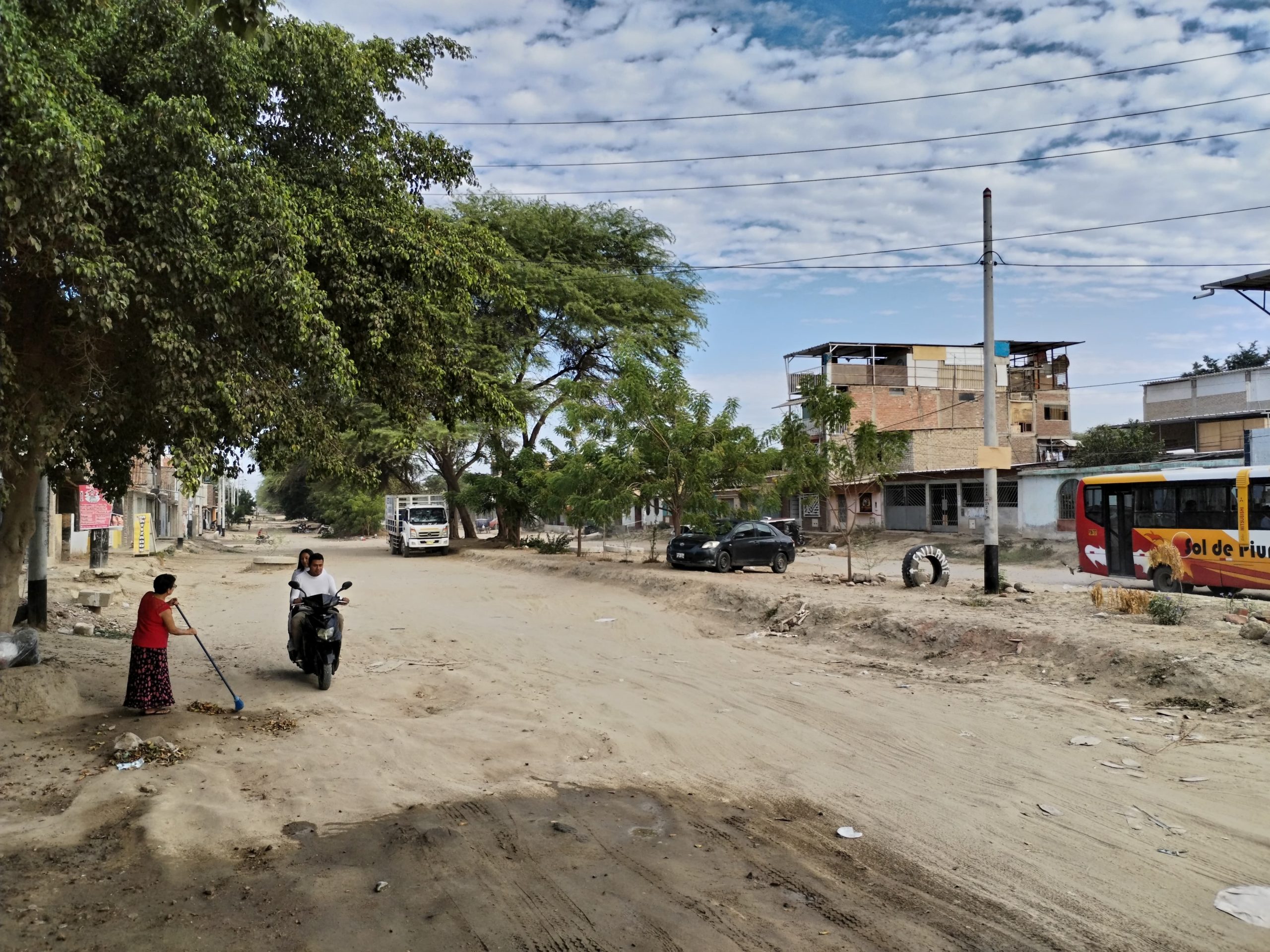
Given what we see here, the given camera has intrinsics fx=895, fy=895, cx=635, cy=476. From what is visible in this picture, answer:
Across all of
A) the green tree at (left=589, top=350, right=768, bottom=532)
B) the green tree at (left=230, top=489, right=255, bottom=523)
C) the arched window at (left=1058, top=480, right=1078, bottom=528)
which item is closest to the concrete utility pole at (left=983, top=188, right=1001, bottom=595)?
the green tree at (left=589, top=350, right=768, bottom=532)

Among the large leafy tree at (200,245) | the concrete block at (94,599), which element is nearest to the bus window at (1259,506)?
the large leafy tree at (200,245)

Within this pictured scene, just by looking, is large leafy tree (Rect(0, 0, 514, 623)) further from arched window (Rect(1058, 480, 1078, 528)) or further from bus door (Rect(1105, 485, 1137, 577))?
arched window (Rect(1058, 480, 1078, 528))

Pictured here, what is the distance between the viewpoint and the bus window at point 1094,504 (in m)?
21.6

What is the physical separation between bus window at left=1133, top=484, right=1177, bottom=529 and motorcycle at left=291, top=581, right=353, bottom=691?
17946 millimetres

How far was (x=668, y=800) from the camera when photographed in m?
6.26

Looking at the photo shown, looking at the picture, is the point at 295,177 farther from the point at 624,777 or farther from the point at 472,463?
the point at 472,463

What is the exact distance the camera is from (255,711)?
877 centimetres

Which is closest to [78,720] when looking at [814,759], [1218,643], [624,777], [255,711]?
[255,711]

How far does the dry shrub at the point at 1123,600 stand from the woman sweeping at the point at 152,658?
40.4 ft

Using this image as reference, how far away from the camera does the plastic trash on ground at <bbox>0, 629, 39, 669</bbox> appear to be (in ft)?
27.0

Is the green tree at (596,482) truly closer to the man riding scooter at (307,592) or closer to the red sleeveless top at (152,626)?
the man riding scooter at (307,592)

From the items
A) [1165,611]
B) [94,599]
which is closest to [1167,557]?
[1165,611]

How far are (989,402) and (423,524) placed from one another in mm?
29602

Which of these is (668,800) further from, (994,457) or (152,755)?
(994,457)
